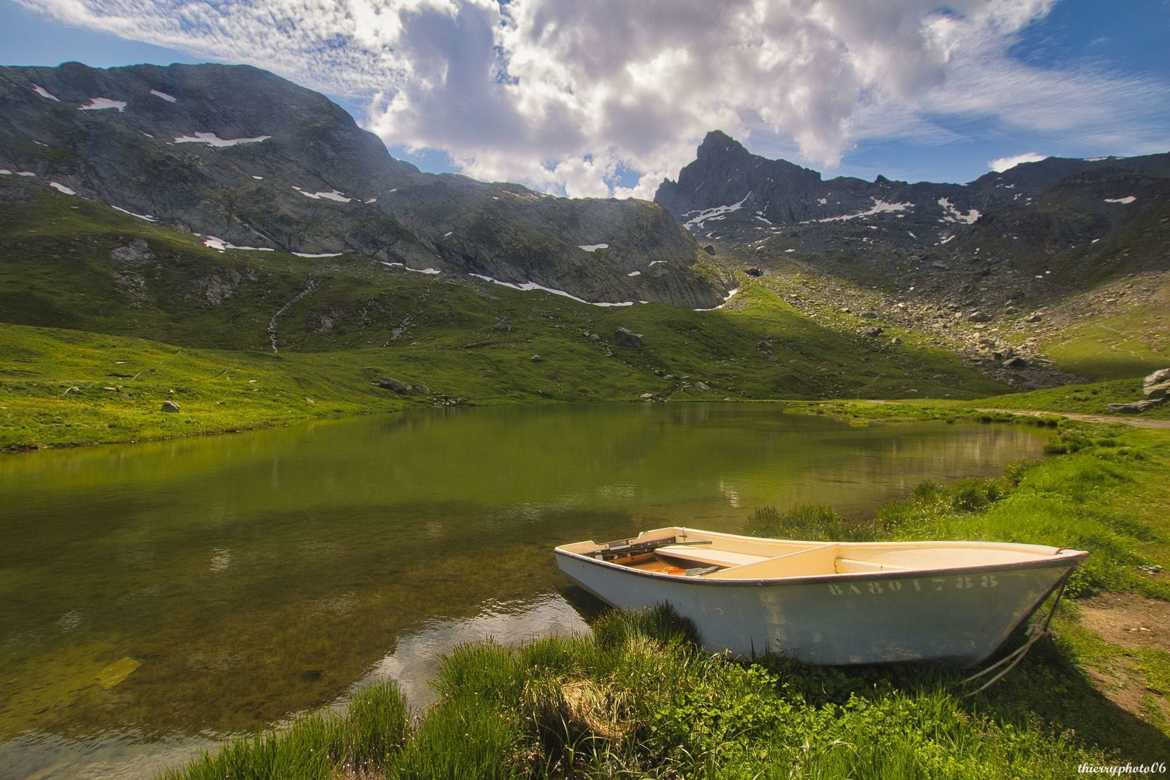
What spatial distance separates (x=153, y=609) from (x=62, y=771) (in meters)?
7.91

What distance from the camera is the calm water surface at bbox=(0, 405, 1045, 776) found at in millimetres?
11320

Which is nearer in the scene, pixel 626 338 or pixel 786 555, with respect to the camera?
pixel 786 555

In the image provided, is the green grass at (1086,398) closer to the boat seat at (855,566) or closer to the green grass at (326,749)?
the boat seat at (855,566)

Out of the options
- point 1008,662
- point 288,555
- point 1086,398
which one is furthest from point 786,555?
point 1086,398

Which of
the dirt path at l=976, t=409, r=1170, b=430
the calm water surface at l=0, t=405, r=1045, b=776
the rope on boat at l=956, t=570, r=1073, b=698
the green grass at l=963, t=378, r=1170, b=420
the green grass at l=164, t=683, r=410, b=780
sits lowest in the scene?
the calm water surface at l=0, t=405, r=1045, b=776

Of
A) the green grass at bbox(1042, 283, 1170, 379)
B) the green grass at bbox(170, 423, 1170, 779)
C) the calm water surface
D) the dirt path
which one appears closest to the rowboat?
the green grass at bbox(170, 423, 1170, 779)

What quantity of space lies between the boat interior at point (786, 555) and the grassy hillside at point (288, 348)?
57.8 metres

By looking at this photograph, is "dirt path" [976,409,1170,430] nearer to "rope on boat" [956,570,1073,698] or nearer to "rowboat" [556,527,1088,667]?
"rowboat" [556,527,1088,667]

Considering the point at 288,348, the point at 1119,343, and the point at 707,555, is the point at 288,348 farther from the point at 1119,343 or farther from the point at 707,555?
the point at 1119,343

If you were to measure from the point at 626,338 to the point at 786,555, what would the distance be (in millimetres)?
169023

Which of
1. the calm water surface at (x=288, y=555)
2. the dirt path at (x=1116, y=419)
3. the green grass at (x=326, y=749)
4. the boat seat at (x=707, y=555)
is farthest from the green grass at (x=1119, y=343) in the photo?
the green grass at (x=326, y=749)

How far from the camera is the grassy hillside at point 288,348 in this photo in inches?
2813

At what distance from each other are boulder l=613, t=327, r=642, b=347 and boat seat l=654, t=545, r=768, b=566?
161686 millimetres

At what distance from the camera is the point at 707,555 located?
16109mm
